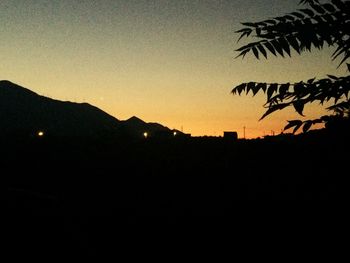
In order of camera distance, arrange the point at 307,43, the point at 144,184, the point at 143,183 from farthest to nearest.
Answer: the point at 143,183, the point at 144,184, the point at 307,43

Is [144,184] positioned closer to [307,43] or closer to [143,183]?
[143,183]

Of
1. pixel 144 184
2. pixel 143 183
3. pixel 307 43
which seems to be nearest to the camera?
pixel 307 43

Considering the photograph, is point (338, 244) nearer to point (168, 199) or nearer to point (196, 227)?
point (196, 227)

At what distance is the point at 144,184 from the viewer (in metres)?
11.8

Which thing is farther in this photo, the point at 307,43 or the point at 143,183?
the point at 143,183

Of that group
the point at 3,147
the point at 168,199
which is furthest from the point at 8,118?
the point at 168,199

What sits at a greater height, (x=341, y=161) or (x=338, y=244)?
(x=341, y=161)

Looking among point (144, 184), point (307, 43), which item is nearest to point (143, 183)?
point (144, 184)

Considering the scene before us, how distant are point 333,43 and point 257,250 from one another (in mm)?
4537

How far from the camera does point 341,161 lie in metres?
3.42

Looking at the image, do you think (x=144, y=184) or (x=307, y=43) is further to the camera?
(x=144, y=184)

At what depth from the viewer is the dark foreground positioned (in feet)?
12.1

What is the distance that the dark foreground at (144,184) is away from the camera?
3.69 meters

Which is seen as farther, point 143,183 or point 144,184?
point 143,183
